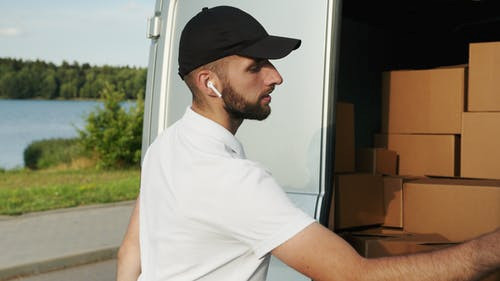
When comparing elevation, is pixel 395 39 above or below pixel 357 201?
above

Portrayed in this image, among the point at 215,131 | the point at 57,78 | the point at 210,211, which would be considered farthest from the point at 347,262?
the point at 57,78

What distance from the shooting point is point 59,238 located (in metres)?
8.19

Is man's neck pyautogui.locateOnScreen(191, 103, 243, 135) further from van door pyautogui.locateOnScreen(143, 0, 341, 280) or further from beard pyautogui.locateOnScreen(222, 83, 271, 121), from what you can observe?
van door pyautogui.locateOnScreen(143, 0, 341, 280)

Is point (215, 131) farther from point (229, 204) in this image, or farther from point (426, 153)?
point (426, 153)

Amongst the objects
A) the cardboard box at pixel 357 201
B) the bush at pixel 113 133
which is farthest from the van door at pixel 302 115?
the bush at pixel 113 133

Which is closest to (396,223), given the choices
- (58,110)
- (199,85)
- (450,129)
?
(450,129)

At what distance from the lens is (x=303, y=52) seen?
9.37 feet

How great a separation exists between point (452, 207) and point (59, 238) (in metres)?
5.49

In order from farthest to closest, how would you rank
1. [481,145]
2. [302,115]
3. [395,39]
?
1. [395,39]
2. [481,145]
3. [302,115]

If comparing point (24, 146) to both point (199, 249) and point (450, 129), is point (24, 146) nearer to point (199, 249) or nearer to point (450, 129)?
point (450, 129)

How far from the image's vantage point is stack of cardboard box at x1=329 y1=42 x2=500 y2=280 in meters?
3.52

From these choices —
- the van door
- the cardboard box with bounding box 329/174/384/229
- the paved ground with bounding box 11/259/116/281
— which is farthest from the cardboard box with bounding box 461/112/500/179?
the paved ground with bounding box 11/259/116/281

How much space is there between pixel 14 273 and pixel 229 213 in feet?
19.1

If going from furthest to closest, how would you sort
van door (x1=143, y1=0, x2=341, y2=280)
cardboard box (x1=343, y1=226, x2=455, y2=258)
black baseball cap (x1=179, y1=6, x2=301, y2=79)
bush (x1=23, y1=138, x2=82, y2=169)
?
bush (x1=23, y1=138, x2=82, y2=169) < cardboard box (x1=343, y1=226, x2=455, y2=258) < van door (x1=143, y1=0, x2=341, y2=280) < black baseball cap (x1=179, y1=6, x2=301, y2=79)
